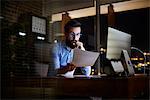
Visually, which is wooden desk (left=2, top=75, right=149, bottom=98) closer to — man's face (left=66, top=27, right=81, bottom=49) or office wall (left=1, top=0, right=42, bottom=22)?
man's face (left=66, top=27, right=81, bottom=49)

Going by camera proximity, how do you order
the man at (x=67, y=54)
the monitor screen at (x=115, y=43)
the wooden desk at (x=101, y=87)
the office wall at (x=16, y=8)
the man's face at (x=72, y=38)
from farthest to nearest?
the office wall at (x=16, y=8), the man's face at (x=72, y=38), the man at (x=67, y=54), the monitor screen at (x=115, y=43), the wooden desk at (x=101, y=87)

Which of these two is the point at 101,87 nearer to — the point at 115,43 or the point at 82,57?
the point at 82,57

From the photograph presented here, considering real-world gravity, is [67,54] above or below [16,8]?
below

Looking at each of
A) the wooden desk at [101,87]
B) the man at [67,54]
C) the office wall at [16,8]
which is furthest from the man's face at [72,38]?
the wooden desk at [101,87]

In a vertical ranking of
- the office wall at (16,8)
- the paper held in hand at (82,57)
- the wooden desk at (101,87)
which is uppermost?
the office wall at (16,8)

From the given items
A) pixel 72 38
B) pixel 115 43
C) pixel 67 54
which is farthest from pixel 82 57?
pixel 72 38

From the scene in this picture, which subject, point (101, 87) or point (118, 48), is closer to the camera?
point (101, 87)

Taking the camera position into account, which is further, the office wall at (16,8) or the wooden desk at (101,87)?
the office wall at (16,8)

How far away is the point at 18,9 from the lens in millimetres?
3346

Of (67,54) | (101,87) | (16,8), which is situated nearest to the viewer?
(101,87)

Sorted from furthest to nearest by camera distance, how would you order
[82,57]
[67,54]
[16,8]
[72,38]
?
[16,8] → [72,38] → [67,54] → [82,57]

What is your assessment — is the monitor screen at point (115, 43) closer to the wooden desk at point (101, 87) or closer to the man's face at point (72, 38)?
the wooden desk at point (101, 87)

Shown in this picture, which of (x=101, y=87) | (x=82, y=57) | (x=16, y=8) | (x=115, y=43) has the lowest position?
(x=101, y=87)

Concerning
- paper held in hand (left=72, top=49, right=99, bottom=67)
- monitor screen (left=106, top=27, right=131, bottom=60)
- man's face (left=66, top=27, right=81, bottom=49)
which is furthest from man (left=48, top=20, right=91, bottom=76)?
monitor screen (left=106, top=27, right=131, bottom=60)
